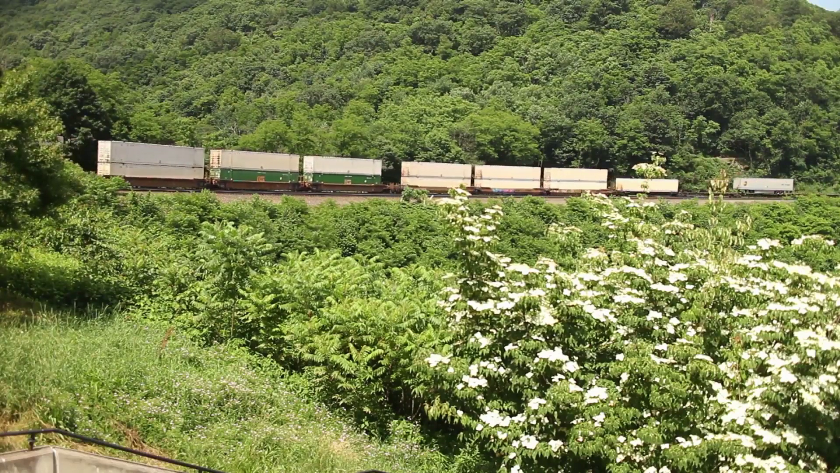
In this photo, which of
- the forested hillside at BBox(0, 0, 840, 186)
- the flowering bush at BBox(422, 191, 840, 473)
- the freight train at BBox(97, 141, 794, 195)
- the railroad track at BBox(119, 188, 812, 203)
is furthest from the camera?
the forested hillside at BBox(0, 0, 840, 186)

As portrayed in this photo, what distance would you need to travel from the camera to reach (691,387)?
866 centimetres

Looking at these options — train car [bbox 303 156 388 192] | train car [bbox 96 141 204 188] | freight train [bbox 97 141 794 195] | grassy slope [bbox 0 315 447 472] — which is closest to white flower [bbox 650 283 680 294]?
grassy slope [bbox 0 315 447 472]

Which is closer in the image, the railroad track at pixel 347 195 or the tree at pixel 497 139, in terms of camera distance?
the railroad track at pixel 347 195

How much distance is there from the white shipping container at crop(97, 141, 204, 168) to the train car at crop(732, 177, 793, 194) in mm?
46862

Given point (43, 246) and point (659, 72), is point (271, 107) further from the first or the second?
point (43, 246)

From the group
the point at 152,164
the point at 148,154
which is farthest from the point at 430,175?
the point at 148,154

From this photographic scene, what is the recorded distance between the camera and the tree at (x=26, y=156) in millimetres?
13984

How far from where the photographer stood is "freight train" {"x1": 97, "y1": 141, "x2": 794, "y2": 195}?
3462 centimetres

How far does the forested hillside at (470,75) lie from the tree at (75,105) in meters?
2.29

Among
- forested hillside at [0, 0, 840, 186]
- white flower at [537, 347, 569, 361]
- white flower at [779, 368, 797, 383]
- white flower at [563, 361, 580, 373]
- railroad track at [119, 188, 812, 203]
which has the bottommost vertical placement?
white flower at [563, 361, 580, 373]

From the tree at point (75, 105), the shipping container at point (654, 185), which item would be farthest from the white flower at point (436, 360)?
the shipping container at point (654, 185)

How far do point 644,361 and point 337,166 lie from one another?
38.2 m

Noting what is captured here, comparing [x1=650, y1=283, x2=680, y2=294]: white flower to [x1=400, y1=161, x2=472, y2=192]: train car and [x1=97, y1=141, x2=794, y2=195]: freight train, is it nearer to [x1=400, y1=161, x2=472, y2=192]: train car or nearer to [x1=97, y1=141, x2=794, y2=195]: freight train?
[x1=97, y1=141, x2=794, y2=195]: freight train

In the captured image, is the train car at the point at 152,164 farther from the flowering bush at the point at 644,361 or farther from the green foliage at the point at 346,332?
the flowering bush at the point at 644,361
